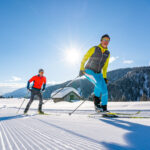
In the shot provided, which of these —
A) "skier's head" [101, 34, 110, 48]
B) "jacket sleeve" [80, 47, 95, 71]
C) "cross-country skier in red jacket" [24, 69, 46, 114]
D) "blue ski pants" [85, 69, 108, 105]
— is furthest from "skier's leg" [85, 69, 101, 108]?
"cross-country skier in red jacket" [24, 69, 46, 114]

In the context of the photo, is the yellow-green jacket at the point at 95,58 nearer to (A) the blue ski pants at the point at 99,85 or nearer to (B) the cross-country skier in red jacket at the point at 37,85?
(A) the blue ski pants at the point at 99,85

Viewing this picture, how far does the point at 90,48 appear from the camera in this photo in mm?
4203

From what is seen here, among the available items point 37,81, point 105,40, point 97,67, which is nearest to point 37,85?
point 37,81

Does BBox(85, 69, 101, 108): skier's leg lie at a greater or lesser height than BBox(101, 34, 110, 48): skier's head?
lesser

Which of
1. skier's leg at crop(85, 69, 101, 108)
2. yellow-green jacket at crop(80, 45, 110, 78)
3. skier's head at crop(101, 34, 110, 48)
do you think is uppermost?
skier's head at crop(101, 34, 110, 48)

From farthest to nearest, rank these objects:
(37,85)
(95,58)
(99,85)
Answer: (37,85) → (95,58) → (99,85)

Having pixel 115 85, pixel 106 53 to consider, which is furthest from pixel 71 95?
pixel 115 85

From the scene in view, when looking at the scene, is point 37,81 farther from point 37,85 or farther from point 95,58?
point 95,58

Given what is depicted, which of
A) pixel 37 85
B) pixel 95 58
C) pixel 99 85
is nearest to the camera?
pixel 99 85

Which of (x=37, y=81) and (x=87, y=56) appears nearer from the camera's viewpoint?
(x=87, y=56)

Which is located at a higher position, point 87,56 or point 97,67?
point 87,56

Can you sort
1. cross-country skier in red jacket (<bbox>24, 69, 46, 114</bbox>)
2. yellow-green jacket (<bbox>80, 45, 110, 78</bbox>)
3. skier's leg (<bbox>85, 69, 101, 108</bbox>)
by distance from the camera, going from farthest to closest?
cross-country skier in red jacket (<bbox>24, 69, 46, 114</bbox>)
yellow-green jacket (<bbox>80, 45, 110, 78</bbox>)
skier's leg (<bbox>85, 69, 101, 108</bbox>)

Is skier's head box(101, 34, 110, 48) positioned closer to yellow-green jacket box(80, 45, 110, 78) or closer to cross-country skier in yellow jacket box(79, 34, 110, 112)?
cross-country skier in yellow jacket box(79, 34, 110, 112)

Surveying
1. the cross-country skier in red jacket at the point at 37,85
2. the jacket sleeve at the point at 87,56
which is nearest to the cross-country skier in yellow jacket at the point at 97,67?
the jacket sleeve at the point at 87,56
